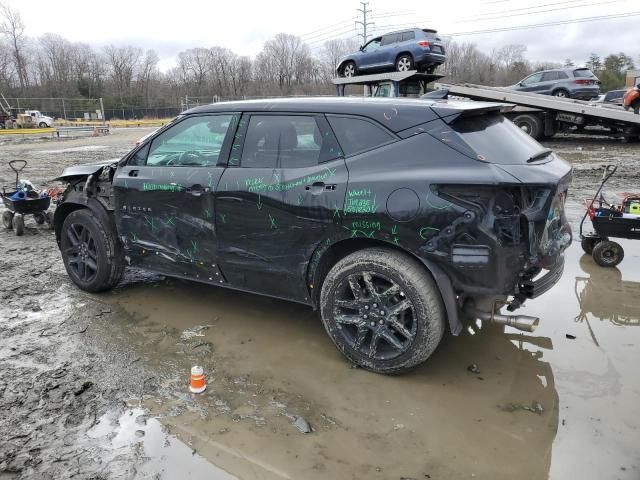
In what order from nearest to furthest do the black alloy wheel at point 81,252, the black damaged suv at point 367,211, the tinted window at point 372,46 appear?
the black damaged suv at point 367,211 < the black alloy wheel at point 81,252 < the tinted window at point 372,46

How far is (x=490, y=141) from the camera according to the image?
10.9ft

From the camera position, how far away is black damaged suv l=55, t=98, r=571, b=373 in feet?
10.2

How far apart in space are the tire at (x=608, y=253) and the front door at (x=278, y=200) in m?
3.57

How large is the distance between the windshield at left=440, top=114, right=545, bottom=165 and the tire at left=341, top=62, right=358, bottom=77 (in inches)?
569

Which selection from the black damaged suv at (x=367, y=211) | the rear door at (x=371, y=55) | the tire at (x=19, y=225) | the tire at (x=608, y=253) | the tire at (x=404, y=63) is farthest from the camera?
the rear door at (x=371, y=55)

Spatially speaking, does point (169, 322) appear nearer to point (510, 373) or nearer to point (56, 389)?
point (56, 389)

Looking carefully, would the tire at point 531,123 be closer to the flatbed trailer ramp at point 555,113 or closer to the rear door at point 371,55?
the flatbed trailer ramp at point 555,113

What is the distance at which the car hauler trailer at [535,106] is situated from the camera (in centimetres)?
1481

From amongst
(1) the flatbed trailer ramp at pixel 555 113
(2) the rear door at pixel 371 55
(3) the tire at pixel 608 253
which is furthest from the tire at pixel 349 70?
(3) the tire at pixel 608 253

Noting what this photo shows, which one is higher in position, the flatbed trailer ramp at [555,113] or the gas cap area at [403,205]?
the flatbed trailer ramp at [555,113]

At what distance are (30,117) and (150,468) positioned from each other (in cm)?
4504

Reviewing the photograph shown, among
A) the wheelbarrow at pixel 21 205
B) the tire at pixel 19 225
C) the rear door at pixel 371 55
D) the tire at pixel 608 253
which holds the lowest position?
the tire at pixel 608 253

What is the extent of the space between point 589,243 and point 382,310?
3616 mm

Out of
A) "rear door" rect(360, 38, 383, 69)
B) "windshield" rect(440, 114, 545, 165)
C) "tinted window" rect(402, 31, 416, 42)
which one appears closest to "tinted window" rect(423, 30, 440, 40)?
"tinted window" rect(402, 31, 416, 42)
